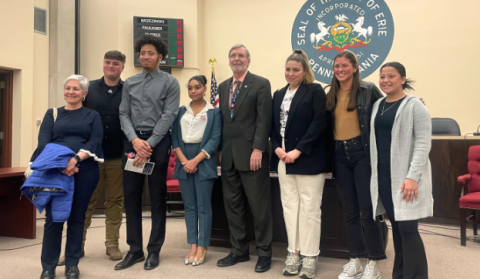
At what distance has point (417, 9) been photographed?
5.73 meters

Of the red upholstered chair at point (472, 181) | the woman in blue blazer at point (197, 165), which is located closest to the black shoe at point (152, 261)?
the woman in blue blazer at point (197, 165)

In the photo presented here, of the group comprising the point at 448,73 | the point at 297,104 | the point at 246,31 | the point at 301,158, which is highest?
the point at 246,31

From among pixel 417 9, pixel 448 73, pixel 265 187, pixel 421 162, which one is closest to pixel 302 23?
pixel 417 9

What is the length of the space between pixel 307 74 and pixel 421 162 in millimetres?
1015

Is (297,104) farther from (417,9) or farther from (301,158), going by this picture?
(417,9)

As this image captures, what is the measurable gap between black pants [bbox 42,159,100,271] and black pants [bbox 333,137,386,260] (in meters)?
1.65

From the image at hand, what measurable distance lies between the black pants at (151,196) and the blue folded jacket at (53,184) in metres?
0.48

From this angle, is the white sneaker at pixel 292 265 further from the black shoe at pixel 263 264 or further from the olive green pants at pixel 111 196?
the olive green pants at pixel 111 196

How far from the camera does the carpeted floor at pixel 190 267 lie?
2.66 m

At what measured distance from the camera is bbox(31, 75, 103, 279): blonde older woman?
2.48 meters

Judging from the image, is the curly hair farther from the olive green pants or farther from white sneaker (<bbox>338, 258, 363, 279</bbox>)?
white sneaker (<bbox>338, 258, 363, 279</bbox>)

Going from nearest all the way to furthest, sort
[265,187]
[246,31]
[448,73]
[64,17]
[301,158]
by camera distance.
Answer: [301,158]
[265,187]
[448,73]
[64,17]
[246,31]

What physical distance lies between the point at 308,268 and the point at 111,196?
166cm

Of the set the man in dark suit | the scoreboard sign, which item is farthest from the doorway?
the man in dark suit
